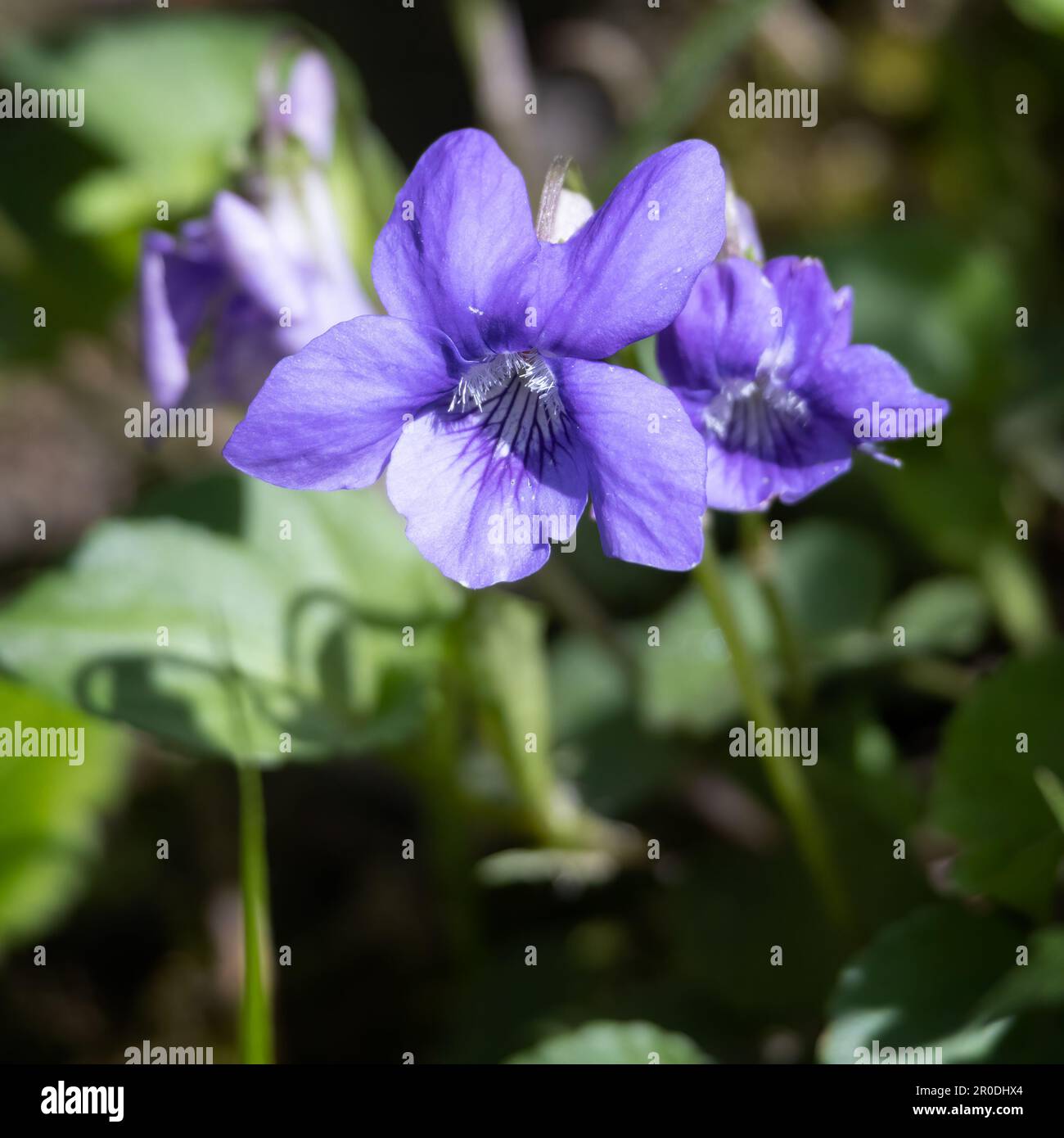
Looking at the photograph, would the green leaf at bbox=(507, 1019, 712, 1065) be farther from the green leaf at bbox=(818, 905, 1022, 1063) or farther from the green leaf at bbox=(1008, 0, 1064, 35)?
the green leaf at bbox=(1008, 0, 1064, 35)

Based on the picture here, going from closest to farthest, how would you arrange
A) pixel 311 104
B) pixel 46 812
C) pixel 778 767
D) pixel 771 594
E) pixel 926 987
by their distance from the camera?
pixel 926 987 < pixel 778 767 < pixel 771 594 < pixel 311 104 < pixel 46 812

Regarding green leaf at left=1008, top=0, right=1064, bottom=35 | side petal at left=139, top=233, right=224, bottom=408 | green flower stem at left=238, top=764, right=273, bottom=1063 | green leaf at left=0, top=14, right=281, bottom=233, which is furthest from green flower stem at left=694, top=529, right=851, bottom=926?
green leaf at left=0, top=14, right=281, bottom=233

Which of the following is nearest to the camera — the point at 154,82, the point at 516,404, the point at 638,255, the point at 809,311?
the point at 638,255

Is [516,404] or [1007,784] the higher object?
[516,404]

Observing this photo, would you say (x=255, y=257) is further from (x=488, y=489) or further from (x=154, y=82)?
(x=154, y=82)

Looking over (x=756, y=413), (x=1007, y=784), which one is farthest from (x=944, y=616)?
(x=756, y=413)
